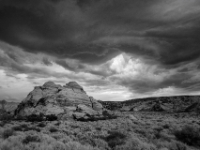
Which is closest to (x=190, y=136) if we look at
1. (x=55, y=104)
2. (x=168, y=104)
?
(x=55, y=104)

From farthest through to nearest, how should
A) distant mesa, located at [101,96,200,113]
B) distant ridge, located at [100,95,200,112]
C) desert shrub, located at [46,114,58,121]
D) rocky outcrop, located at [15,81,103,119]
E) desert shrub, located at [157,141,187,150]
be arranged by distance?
distant ridge, located at [100,95,200,112]
distant mesa, located at [101,96,200,113]
rocky outcrop, located at [15,81,103,119]
desert shrub, located at [46,114,58,121]
desert shrub, located at [157,141,187,150]

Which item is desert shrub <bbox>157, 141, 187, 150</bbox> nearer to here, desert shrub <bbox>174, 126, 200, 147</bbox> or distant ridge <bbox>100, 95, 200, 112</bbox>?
desert shrub <bbox>174, 126, 200, 147</bbox>

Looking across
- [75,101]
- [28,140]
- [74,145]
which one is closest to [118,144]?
[74,145]

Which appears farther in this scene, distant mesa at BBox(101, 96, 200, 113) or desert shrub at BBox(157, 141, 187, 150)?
distant mesa at BBox(101, 96, 200, 113)

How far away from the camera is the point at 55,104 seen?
115 feet

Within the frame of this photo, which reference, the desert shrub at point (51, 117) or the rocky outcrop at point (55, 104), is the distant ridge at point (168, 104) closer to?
the rocky outcrop at point (55, 104)

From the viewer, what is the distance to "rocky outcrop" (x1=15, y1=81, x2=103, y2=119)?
1257 inches

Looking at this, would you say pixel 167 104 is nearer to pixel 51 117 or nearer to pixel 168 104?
pixel 168 104

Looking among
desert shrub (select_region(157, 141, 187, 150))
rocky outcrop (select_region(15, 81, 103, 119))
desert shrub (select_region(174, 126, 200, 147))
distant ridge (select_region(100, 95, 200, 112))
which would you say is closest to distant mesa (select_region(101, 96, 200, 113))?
distant ridge (select_region(100, 95, 200, 112))

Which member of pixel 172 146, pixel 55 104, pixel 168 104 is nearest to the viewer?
pixel 172 146

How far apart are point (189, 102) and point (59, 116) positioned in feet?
264

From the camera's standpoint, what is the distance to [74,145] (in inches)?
293

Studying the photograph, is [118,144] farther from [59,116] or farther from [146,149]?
[59,116]

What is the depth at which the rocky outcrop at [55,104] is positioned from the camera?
3193 cm
